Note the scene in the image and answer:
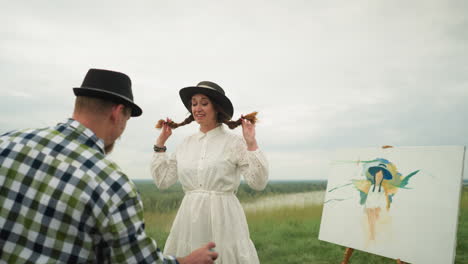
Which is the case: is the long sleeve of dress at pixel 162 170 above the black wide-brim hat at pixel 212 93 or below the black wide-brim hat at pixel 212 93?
below

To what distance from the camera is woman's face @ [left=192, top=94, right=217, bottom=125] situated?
2.21 meters

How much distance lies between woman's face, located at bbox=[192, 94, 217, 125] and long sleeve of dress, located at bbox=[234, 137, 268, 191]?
313mm

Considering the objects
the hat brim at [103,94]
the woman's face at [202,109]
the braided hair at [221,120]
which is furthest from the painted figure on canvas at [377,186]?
the hat brim at [103,94]

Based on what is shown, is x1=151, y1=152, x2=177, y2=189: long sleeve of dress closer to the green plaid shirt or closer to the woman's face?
the woman's face

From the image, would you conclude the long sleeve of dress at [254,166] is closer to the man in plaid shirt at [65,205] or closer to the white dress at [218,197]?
the white dress at [218,197]

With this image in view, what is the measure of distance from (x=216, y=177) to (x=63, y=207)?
120cm

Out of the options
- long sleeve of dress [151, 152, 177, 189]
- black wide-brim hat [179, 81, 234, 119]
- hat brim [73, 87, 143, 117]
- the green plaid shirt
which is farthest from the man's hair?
long sleeve of dress [151, 152, 177, 189]

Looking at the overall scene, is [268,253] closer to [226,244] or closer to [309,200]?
[309,200]

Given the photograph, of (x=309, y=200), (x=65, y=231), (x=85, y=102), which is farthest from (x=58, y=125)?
(x=309, y=200)

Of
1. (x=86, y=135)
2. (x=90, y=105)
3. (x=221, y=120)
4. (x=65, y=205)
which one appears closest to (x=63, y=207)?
(x=65, y=205)

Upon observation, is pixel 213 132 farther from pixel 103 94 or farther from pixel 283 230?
pixel 283 230

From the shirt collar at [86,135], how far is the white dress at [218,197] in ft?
3.46

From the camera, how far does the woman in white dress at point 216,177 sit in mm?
2025

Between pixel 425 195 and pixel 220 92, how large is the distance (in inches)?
73.9
